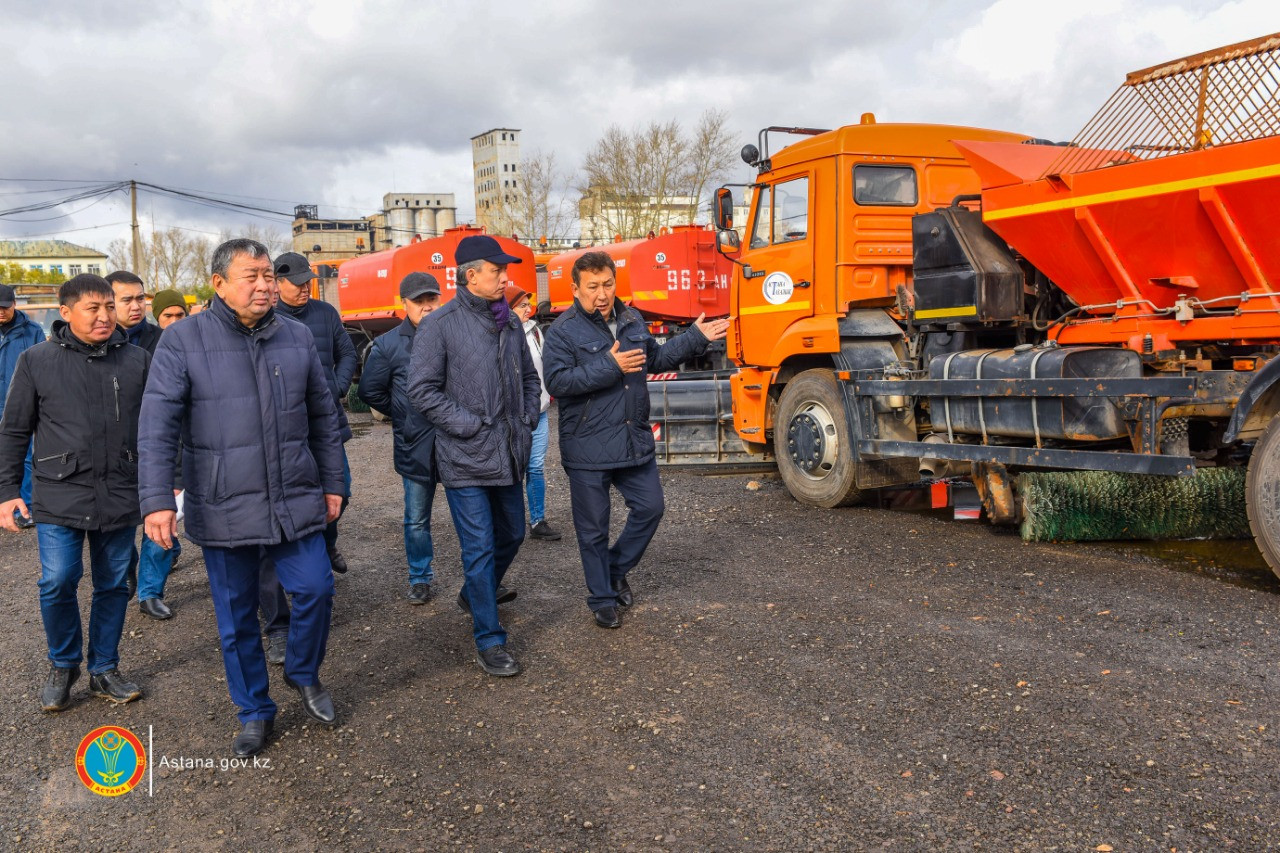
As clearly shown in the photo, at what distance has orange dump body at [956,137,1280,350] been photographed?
16.5ft

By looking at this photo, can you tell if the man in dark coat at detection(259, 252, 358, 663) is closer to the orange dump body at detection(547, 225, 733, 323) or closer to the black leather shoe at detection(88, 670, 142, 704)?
Answer: the black leather shoe at detection(88, 670, 142, 704)

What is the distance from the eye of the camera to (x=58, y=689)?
4207mm

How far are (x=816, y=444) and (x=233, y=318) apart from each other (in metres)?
4.97

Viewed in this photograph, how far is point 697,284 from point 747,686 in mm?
12171

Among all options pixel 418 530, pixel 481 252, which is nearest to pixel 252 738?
pixel 418 530

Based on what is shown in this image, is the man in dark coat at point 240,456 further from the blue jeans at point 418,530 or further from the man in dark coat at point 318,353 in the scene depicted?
the blue jeans at point 418,530

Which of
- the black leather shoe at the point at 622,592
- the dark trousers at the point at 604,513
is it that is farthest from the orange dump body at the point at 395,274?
the dark trousers at the point at 604,513

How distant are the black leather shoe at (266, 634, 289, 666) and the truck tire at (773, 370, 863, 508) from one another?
166 inches

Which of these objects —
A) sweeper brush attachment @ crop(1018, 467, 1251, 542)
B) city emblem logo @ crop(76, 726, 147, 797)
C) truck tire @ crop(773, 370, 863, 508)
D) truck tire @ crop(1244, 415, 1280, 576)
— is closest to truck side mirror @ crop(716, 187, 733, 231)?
truck tire @ crop(773, 370, 863, 508)

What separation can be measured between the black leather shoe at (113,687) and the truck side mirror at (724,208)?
5242mm

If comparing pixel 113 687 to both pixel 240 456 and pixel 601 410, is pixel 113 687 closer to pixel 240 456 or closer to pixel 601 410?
pixel 240 456

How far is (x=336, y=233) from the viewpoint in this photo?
299ft

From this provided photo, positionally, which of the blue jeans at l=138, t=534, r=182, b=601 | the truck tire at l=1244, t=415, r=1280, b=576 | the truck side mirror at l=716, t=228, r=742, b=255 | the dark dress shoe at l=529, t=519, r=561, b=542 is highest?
the truck side mirror at l=716, t=228, r=742, b=255

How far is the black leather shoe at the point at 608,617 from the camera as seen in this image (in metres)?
4.96
